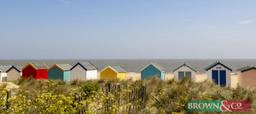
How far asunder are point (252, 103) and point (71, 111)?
35.0 feet

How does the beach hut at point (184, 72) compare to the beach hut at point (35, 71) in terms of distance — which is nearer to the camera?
the beach hut at point (184, 72)

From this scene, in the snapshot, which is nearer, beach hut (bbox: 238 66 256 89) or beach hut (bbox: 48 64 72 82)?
beach hut (bbox: 238 66 256 89)

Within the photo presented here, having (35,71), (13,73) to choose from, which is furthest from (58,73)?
(13,73)

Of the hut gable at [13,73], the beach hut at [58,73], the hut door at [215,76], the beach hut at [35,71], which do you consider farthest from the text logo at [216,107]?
the hut gable at [13,73]

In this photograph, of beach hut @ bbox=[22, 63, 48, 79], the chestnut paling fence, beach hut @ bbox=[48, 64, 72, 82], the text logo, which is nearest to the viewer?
the chestnut paling fence

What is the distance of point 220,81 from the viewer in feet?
106

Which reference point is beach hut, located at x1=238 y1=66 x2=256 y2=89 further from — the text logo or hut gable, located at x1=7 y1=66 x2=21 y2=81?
hut gable, located at x1=7 y1=66 x2=21 y2=81

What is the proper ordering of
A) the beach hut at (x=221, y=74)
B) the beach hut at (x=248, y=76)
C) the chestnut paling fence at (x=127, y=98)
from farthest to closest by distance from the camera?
the beach hut at (x=221, y=74) → the beach hut at (x=248, y=76) → the chestnut paling fence at (x=127, y=98)

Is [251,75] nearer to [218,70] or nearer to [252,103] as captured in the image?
[218,70]

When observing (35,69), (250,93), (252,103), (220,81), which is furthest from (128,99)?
(35,69)

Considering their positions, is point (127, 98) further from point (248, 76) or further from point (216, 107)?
point (248, 76)

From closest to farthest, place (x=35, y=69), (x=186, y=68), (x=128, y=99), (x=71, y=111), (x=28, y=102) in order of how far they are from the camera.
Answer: (x=71, y=111), (x=28, y=102), (x=128, y=99), (x=186, y=68), (x=35, y=69)

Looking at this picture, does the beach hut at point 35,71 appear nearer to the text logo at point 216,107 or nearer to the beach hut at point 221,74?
the beach hut at point 221,74

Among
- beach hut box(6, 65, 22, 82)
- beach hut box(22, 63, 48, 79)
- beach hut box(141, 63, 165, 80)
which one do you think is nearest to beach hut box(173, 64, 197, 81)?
beach hut box(141, 63, 165, 80)
